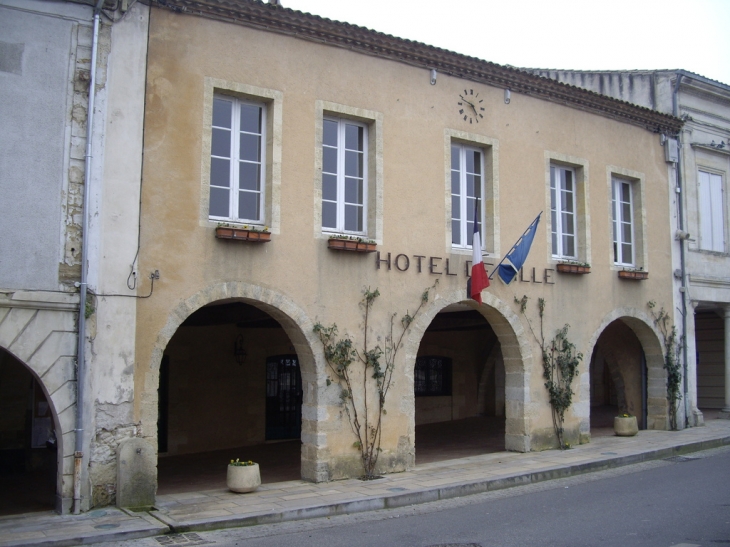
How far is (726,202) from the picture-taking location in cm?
1599

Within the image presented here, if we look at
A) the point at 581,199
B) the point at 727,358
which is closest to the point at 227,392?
the point at 581,199

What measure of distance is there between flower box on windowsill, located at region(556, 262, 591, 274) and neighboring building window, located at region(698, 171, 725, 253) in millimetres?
4104

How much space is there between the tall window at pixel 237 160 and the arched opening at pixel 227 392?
10.6ft

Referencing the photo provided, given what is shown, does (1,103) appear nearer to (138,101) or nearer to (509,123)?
(138,101)

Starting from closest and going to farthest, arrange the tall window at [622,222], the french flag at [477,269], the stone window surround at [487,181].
Answer: the french flag at [477,269], the stone window surround at [487,181], the tall window at [622,222]

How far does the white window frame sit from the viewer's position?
11578 millimetres

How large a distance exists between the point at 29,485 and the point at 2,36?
613 centimetres

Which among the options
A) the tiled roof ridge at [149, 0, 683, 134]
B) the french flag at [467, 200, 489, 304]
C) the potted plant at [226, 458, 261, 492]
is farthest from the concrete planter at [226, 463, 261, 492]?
the tiled roof ridge at [149, 0, 683, 134]

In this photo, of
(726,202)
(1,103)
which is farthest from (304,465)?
(726,202)

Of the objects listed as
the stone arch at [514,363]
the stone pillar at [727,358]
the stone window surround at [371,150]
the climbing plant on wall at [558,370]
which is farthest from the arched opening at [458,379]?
the stone window surround at [371,150]

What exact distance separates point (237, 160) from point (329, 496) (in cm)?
436

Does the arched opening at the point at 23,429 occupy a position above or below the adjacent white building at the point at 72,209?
below

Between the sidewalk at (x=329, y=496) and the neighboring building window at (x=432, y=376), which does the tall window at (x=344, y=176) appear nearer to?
the sidewalk at (x=329, y=496)

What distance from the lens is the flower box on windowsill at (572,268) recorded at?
12492mm
